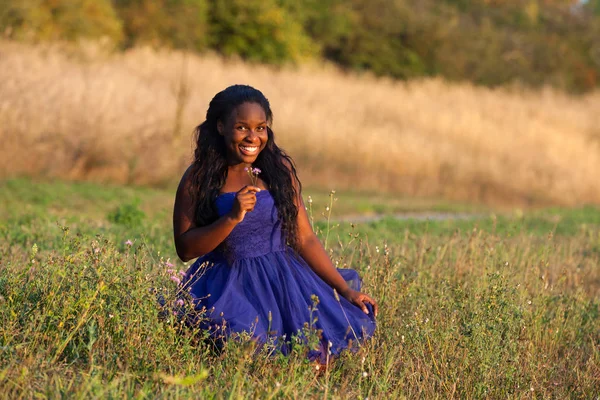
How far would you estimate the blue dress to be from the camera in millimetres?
4812

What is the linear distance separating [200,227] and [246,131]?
55 cm

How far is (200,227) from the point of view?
4945 mm

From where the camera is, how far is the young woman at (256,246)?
489 cm

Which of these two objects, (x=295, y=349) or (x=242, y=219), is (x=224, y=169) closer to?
(x=242, y=219)

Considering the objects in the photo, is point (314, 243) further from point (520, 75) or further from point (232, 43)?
point (520, 75)

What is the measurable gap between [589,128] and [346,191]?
12872 millimetres

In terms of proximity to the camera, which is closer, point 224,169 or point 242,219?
point 242,219

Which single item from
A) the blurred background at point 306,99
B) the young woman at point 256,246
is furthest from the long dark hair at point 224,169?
the blurred background at point 306,99

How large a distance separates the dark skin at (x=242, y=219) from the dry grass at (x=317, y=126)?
10093 millimetres

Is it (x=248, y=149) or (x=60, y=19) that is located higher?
(x=60, y=19)

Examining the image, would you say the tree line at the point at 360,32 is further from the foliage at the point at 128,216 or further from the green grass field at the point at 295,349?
the green grass field at the point at 295,349

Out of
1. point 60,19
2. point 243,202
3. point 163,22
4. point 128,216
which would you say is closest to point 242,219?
point 243,202

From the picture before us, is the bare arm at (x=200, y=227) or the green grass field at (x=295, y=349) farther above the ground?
the bare arm at (x=200, y=227)

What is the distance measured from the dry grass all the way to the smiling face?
33.5 feet
